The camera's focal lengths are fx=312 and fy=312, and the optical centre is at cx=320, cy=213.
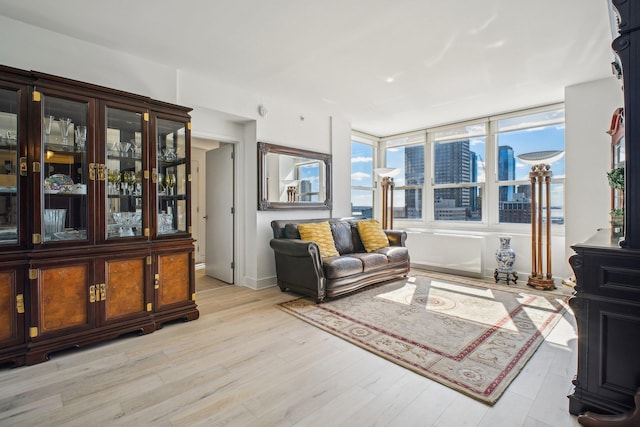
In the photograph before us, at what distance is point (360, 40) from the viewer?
2824mm

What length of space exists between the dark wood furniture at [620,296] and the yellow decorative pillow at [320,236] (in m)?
2.73

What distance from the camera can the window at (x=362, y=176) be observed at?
6.34 m

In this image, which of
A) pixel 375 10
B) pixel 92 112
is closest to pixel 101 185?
pixel 92 112

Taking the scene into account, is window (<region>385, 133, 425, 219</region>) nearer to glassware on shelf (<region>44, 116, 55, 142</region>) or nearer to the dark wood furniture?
the dark wood furniture

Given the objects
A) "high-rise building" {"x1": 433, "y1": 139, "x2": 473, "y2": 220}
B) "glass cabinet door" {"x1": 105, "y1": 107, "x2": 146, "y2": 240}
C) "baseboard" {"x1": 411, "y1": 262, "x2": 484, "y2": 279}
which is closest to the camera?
"glass cabinet door" {"x1": 105, "y1": 107, "x2": 146, "y2": 240}

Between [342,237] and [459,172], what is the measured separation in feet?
8.83

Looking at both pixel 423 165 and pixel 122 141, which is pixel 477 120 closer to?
pixel 423 165

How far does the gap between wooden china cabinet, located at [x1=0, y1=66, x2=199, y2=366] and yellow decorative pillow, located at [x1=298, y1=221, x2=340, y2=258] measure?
4.78ft

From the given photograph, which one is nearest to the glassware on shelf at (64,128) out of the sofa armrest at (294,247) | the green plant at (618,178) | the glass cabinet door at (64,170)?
the glass cabinet door at (64,170)

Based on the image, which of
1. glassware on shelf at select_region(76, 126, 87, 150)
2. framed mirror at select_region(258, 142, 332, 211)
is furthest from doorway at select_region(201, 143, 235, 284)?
glassware on shelf at select_region(76, 126, 87, 150)

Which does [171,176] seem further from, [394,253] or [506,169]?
[506,169]

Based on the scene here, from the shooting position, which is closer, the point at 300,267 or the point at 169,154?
the point at 169,154

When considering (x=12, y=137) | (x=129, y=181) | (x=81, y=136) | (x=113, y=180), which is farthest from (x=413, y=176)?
(x=12, y=137)

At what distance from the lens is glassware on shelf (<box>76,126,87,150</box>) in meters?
2.57
